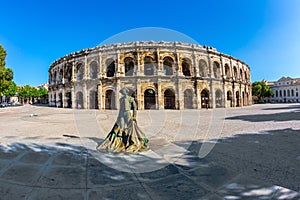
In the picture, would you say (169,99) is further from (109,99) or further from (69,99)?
(69,99)

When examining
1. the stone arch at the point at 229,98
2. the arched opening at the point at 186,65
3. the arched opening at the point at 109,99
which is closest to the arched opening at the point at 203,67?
the arched opening at the point at 186,65

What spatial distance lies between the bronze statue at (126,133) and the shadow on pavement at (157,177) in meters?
0.50

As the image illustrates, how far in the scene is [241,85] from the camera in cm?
2984

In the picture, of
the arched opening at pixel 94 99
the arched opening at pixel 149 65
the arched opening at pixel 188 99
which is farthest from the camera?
the arched opening at pixel 94 99

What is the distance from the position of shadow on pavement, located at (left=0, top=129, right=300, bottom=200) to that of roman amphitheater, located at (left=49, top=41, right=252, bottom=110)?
689 inches

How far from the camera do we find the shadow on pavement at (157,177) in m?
2.33

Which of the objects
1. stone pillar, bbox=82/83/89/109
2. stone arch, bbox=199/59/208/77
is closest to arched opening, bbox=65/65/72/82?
stone pillar, bbox=82/83/89/109

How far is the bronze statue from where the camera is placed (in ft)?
14.0

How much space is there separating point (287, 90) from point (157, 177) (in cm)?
8039

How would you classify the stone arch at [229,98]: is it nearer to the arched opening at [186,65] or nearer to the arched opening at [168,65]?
the arched opening at [186,65]

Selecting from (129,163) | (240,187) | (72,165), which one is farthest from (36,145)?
(240,187)

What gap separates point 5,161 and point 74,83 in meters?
22.9

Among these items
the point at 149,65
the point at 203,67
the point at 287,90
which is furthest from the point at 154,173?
the point at 287,90

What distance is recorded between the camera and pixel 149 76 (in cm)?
2120
